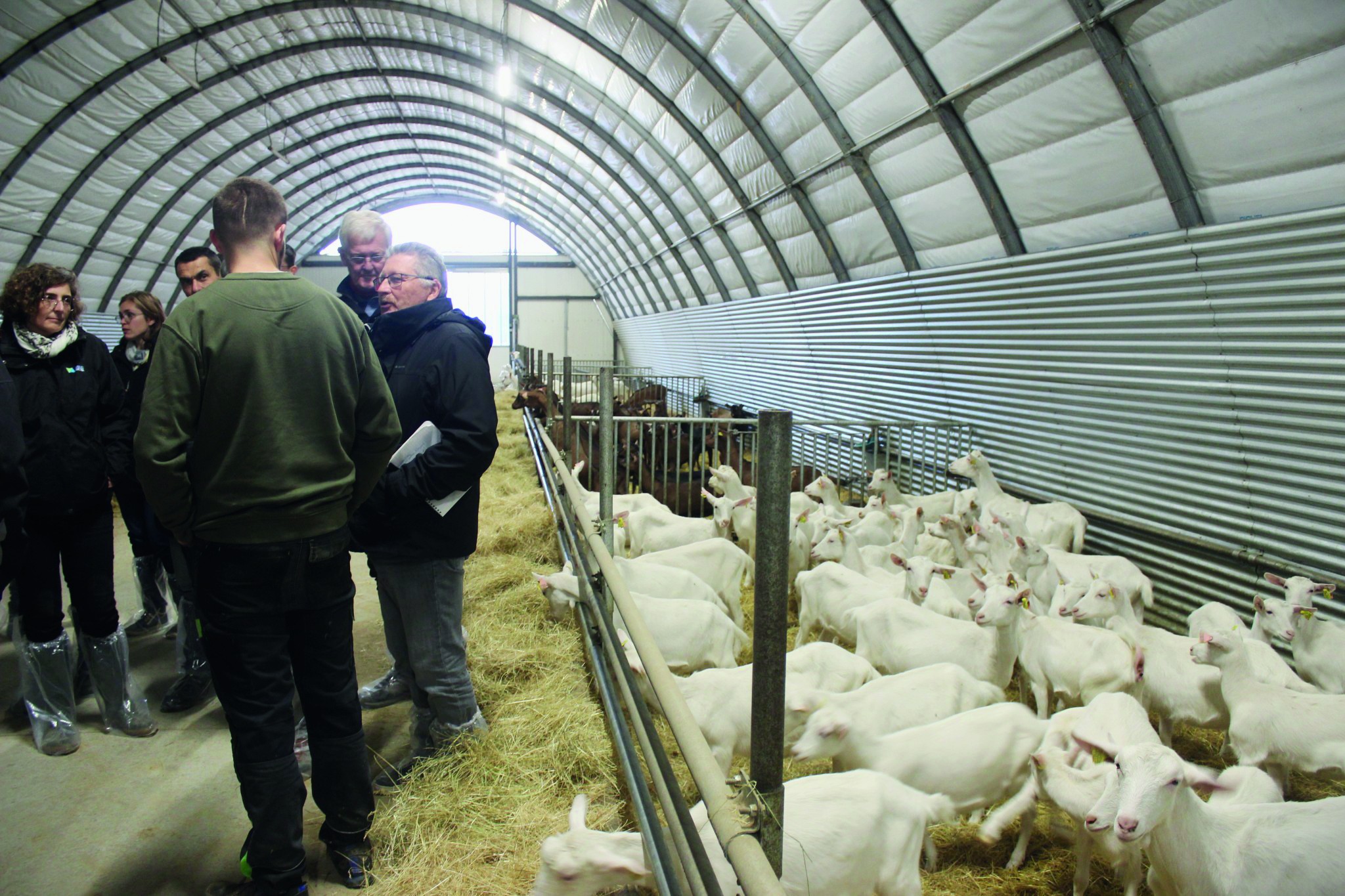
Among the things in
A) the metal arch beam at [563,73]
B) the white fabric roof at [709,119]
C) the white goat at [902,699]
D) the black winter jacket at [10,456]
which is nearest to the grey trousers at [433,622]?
the black winter jacket at [10,456]

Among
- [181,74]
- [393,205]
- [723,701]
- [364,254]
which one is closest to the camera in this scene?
[723,701]

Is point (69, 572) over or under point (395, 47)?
under

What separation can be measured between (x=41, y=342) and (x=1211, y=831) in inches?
200

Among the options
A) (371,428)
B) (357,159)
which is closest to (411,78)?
(357,159)

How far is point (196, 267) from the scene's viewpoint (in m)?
3.62

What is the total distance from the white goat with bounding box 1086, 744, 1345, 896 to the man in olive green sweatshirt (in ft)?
8.48

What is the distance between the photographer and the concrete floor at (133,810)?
2785mm

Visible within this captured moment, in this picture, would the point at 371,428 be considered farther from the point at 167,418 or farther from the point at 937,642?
the point at 937,642

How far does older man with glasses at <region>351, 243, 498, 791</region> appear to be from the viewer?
2.96 metres

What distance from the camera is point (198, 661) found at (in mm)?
4133

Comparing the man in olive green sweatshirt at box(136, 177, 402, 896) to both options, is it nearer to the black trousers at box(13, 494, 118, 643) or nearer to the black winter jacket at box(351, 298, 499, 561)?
the black winter jacket at box(351, 298, 499, 561)

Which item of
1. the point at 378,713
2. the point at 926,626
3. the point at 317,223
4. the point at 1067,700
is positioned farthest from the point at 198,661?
the point at 317,223

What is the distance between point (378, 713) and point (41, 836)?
1414 millimetres

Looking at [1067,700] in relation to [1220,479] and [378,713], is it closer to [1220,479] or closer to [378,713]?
[1220,479]
